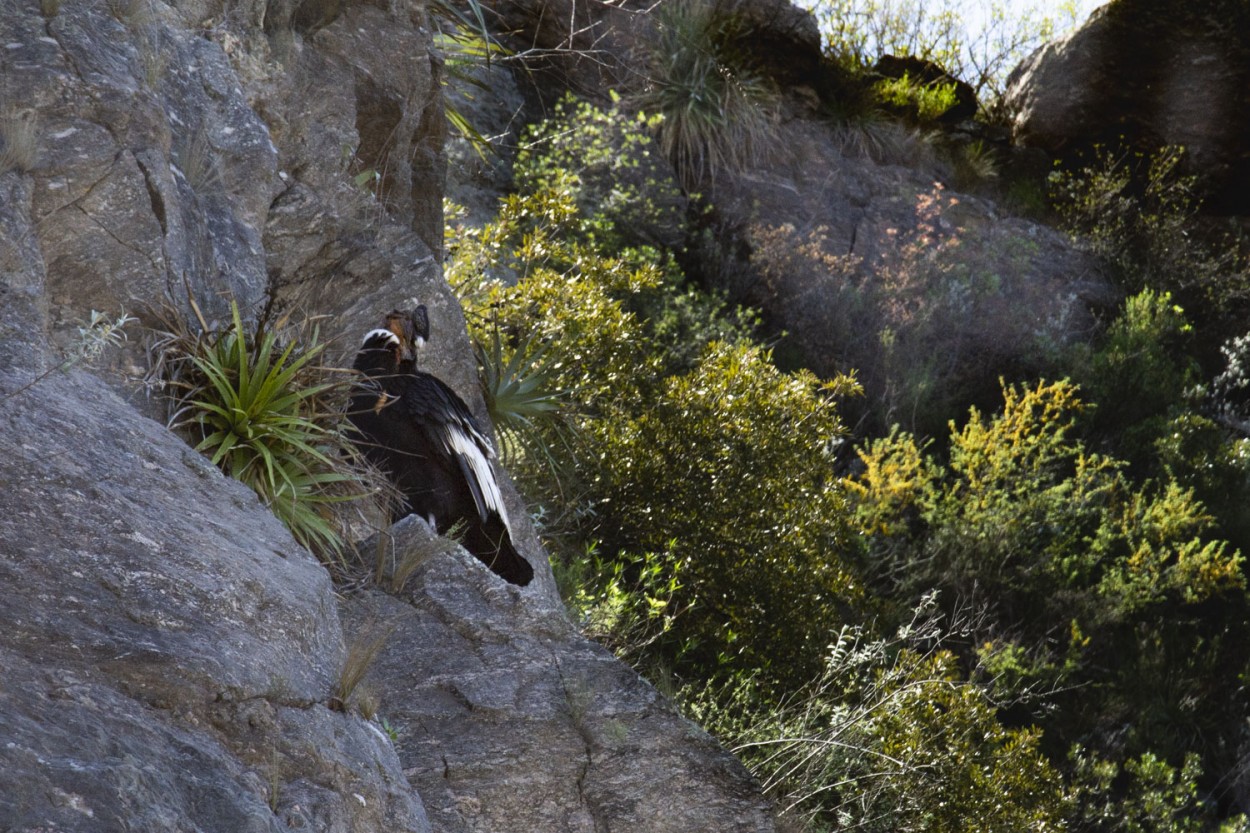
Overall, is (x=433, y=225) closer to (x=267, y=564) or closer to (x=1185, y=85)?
(x=267, y=564)

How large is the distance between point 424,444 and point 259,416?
907 millimetres

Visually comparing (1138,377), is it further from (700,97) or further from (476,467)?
(476,467)

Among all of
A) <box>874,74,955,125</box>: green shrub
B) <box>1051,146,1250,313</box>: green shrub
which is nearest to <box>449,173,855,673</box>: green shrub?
<box>1051,146,1250,313</box>: green shrub

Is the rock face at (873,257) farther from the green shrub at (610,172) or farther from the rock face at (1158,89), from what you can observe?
the rock face at (1158,89)

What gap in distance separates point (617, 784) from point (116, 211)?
2489 millimetres

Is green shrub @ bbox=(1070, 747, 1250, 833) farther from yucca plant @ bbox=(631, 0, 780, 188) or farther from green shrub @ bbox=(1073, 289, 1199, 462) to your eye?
yucca plant @ bbox=(631, 0, 780, 188)

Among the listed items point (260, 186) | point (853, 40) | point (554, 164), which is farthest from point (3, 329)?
point (853, 40)

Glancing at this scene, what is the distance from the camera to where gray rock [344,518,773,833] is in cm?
422

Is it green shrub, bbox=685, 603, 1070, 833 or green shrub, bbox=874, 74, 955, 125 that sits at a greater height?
green shrub, bbox=874, 74, 955, 125

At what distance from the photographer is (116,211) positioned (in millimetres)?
4473

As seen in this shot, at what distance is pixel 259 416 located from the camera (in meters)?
4.53

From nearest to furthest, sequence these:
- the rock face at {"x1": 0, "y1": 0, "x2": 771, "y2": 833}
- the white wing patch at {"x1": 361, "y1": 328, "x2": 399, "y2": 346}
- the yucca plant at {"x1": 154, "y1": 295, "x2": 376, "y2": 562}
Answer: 1. the rock face at {"x1": 0, "y1": 0, "x2": 771, "y2": 833}
2. the yucca plant at {"x1": 154, "y1": 295, "x2": 376, "y2": 562}
3. the white wing patch at {"x1": 361, "y1": 328, "x2": 399, "y2": 346}

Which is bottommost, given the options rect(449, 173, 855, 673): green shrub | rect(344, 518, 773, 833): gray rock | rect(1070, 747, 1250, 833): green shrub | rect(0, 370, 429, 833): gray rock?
rect(1070, 747, 1250, 833): green shrub

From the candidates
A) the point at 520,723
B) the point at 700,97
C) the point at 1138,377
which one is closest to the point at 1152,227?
the point at 1138,377
